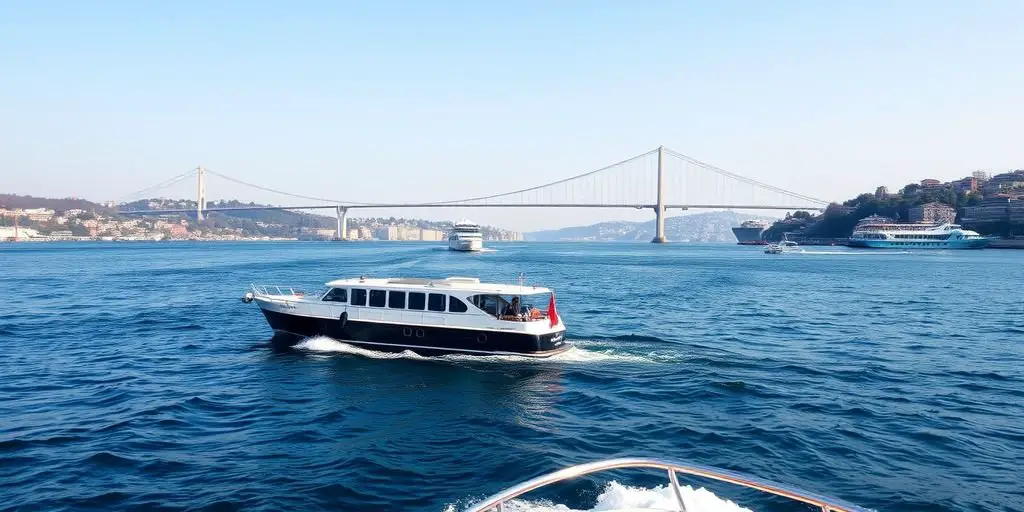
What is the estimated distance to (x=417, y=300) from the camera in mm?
20062

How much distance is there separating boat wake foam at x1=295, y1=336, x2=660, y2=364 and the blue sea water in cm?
11

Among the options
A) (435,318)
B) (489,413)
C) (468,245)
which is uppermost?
(468,245)

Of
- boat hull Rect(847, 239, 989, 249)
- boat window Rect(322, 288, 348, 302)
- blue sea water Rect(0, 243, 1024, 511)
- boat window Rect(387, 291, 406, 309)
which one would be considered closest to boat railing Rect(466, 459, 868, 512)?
blue sea water Rect(0, 243, 1024, 511)

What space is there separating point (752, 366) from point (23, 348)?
23723mm

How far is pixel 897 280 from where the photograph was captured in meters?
52.6

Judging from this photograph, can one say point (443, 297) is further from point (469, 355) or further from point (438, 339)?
point (469, 355)

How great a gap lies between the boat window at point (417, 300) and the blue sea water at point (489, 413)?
168 centimetres

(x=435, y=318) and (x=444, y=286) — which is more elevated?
(x=444, y=286)

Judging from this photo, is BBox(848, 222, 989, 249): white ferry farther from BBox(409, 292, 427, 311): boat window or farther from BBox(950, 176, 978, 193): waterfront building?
BBox(409, 292, 427, 311): boat window

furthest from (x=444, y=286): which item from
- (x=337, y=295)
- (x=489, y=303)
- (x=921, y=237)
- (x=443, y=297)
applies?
(x=921, y=237)

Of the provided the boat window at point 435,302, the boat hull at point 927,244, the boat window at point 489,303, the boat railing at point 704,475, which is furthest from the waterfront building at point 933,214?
the boat railing at point 704,475

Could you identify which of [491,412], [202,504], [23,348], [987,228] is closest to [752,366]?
[491,412]

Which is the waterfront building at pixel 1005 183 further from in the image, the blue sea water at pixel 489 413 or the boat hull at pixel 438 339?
the boat hull at pixel 438 339

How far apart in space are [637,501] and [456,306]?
12.0 meters
